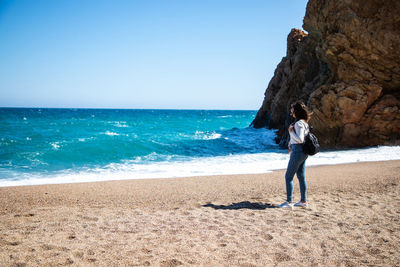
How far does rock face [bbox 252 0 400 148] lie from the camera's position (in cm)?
1427

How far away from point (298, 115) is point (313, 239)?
2350 millimetres

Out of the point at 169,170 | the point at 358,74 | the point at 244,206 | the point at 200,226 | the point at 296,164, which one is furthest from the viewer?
the point at 358,74

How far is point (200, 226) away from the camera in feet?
14.1

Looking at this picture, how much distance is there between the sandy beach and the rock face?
8967mm

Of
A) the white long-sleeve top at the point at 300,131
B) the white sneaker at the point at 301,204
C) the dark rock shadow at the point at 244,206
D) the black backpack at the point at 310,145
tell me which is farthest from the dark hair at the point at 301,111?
the dark rock shadow at the point at 244,206

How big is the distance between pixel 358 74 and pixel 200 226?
50.0 ft

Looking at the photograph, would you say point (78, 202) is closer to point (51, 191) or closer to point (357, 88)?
point (51, 191)

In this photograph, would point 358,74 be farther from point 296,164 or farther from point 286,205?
point 286,205

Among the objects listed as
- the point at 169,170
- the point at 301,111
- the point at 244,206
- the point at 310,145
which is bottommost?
the point at 169,170

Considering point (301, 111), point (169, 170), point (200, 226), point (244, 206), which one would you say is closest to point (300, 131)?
point (301, 111)

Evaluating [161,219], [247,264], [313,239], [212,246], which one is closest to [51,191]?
[161,219]

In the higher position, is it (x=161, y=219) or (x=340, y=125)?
(x=340, y=125)

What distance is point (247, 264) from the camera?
3131 millimetres

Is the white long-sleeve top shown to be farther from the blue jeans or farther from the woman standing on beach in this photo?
the blue jeans
